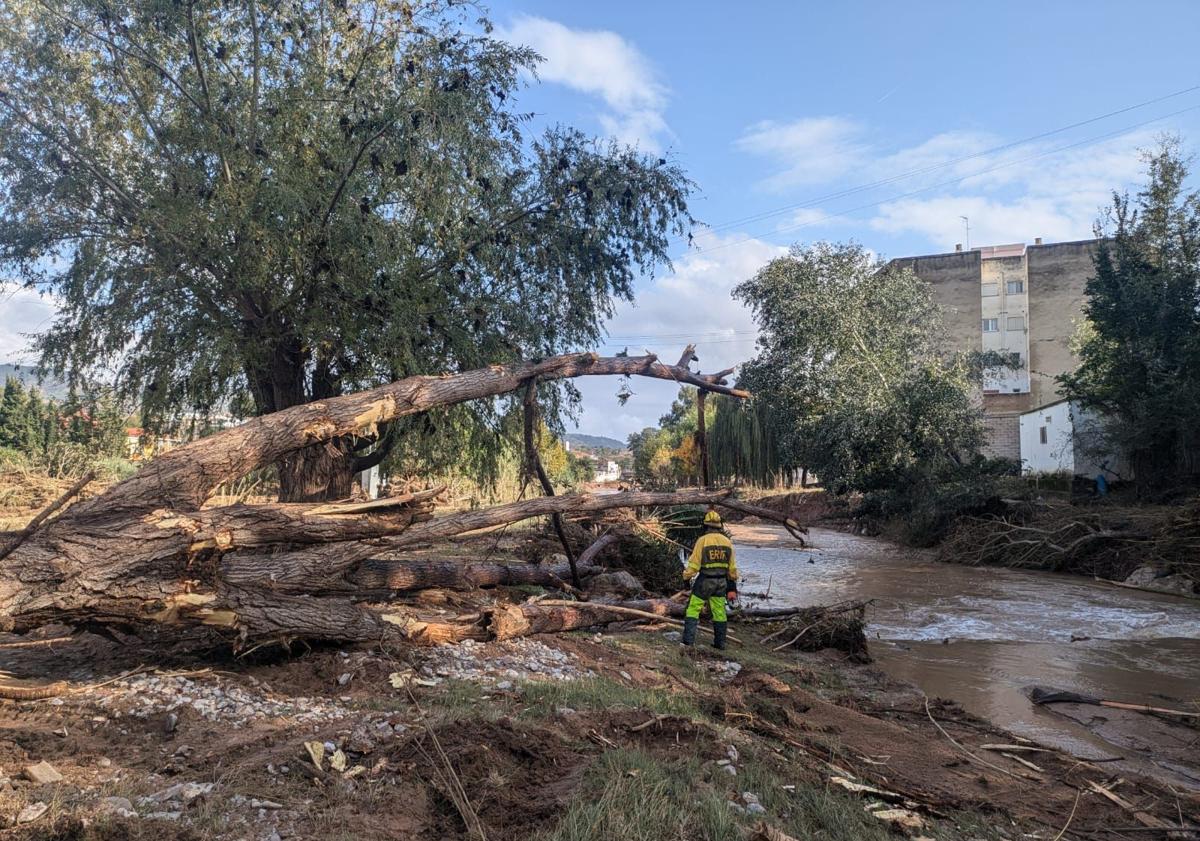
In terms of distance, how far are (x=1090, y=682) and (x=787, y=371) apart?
21579 mm

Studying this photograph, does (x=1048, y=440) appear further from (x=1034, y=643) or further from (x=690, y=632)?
(x=690, y=632)

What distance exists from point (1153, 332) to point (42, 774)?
82.0 feet

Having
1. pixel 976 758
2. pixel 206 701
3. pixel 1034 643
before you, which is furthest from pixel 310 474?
pixel 1034 643

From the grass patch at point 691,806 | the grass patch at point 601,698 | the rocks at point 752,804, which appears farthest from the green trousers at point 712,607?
the rocks at point 752,804

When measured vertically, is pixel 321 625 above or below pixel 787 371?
below

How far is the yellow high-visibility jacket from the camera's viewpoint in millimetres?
9227

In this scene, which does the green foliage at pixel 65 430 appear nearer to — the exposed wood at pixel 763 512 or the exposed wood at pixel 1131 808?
the exposed wood at pixel 763 512

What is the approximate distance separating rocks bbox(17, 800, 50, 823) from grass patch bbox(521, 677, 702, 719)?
278cm

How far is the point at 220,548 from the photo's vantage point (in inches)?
240

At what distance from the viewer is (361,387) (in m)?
11.0

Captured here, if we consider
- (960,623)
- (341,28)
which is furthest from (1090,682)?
(341,28)

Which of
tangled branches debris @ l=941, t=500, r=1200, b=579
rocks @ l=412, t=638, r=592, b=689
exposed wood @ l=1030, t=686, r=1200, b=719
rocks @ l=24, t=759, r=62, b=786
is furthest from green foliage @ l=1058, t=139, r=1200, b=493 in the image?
rocks @ l=24, t=759, r=62, b=786

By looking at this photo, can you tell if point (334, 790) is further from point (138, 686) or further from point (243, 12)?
point (243, 12)

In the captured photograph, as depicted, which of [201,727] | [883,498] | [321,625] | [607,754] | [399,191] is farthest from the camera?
[883,498]
